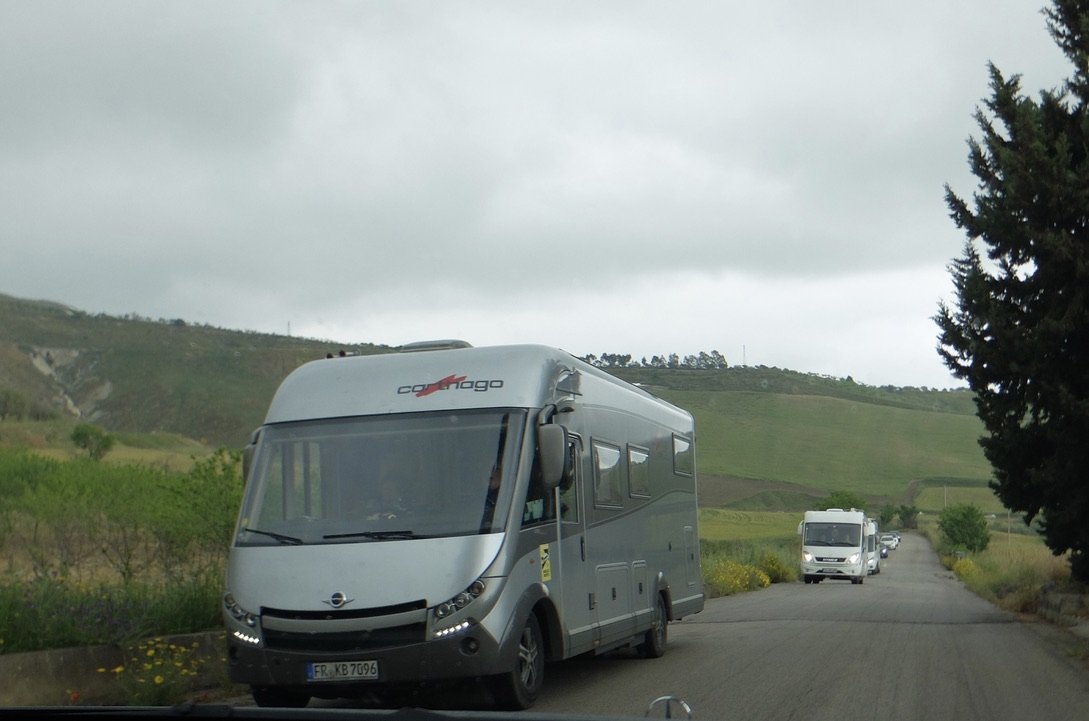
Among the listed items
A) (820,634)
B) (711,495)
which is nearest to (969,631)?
(820,634)

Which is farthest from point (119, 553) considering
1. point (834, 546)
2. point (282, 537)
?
point (834, 546)

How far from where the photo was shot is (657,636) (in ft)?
44.3

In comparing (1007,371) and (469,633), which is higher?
(1007,371)

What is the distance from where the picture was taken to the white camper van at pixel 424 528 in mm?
8742

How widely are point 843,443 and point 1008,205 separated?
116329 millimetres

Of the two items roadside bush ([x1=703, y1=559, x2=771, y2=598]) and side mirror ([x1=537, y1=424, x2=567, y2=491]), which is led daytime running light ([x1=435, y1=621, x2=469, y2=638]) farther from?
roadside bush ([x1=703, y1=559, x2=771, y2=598])

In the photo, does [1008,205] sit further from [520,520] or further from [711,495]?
[711,495]

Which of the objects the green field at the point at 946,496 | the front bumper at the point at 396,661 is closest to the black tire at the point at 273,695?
the front bumper at the point at 396,661

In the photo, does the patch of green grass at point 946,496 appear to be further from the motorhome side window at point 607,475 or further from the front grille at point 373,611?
the front grille at point 373,611

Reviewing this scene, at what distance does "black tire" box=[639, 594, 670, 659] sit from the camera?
44.0 ft

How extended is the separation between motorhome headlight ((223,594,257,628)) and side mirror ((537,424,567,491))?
243cm

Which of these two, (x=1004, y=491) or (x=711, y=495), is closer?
(x=1004, y=491)

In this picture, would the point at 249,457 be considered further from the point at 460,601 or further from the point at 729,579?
the point at 729,579

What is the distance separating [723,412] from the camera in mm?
131625
